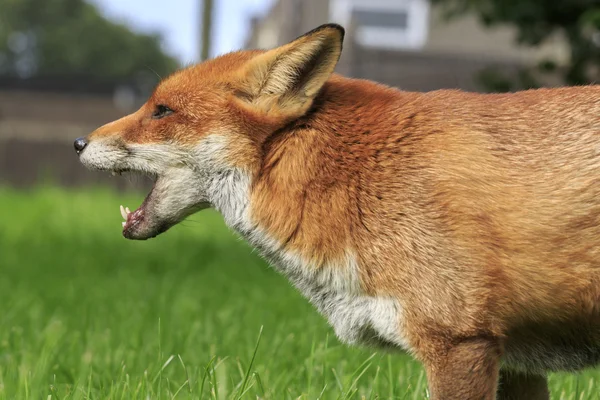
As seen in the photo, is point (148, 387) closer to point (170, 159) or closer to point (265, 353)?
point (170, 159)

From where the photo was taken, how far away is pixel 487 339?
9.79 ft

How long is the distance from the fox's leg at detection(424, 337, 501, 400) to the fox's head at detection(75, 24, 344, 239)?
1.17 metres

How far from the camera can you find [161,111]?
376 centimetres

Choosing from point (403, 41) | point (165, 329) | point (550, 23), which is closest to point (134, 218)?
point (165, 329)

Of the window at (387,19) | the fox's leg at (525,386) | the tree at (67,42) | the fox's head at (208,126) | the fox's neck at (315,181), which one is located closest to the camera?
the fox's neck at (315,181)

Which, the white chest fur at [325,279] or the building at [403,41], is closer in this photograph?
the white chest fur at [325,279]

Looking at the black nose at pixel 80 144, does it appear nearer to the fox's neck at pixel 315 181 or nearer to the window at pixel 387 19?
the fox's neck at pixel 315 181

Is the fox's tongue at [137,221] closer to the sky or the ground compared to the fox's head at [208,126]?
closer to the ground

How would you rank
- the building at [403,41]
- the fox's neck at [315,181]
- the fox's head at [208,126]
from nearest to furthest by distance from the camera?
the fox's neck at [315,181], the fox's head at [208,126], the building at [403,41]

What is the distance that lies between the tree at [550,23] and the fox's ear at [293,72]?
12.0ft

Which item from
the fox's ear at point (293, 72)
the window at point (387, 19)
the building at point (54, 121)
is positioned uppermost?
the fox's ear at point (293, 72)

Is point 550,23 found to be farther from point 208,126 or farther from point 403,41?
point 403,41

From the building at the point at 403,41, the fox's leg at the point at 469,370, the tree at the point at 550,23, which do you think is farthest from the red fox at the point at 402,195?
the building at the point at 403,41

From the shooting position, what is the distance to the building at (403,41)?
48.9ft
